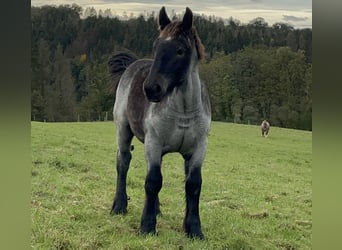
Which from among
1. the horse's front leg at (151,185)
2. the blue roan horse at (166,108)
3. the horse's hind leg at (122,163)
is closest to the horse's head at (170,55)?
the blue roan horse at (166,108)

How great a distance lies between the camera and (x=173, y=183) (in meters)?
1.12

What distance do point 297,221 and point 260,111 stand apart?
0.25 metres

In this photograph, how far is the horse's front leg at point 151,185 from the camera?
106 cm

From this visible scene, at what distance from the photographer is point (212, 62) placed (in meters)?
1.10

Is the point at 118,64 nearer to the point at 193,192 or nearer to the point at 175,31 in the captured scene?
the point at 175,31

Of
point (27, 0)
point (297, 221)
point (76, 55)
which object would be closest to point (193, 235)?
point (297, 221)

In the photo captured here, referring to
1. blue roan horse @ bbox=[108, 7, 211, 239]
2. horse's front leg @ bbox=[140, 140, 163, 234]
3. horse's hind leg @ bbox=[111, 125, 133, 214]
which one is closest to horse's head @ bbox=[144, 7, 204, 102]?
blue roan horse @ bbox=[108, 7, 211, 239]

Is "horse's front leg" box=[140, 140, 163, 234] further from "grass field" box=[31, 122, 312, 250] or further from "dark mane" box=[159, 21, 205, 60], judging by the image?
"dark mane" box=[159, 21, 205, 60]

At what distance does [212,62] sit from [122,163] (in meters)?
0.31

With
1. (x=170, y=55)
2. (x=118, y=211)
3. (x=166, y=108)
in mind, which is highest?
(x=170, y=55)

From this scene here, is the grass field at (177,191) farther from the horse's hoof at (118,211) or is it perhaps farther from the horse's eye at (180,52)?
the horse's eye at (180,52)

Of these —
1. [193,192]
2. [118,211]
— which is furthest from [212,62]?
[118,211]

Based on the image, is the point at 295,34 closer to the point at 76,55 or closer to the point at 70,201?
the point at 76,55

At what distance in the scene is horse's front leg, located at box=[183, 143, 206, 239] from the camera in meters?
1.07
